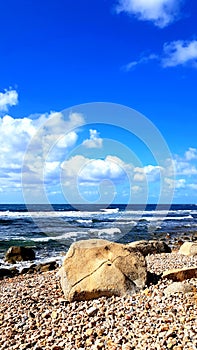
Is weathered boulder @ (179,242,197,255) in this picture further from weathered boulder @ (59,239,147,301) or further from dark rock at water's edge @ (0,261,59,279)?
weathered boulder @ (59,239,147,301)

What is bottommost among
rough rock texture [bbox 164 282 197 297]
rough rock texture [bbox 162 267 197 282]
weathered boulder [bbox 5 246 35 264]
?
weathered boulder [bbox 5 246 35 264]

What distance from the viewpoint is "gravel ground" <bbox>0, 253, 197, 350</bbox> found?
18.7 feet

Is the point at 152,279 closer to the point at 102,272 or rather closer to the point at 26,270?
the point at 102,272

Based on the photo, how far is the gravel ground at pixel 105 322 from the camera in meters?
5.69

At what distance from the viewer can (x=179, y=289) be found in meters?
7.21

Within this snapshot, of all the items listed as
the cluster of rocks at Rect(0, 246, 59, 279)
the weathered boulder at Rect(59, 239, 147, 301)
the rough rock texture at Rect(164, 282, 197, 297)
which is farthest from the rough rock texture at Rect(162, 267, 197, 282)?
the cluster of rocks at Rect(0, 246, 59, 279)

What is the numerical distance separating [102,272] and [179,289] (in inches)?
63.0

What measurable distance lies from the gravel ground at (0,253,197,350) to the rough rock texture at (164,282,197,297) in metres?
0.12

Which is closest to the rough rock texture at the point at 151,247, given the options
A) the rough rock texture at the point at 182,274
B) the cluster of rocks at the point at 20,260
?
the cluster of rocks at the point at 20,260

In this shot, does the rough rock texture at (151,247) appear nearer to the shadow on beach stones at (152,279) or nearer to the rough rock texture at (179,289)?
the shadow on beach stones at (152,279)

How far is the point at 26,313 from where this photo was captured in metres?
7.51

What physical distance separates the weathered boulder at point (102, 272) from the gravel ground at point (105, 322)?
7.8 inches

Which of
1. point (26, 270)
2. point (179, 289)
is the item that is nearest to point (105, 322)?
point (179, 289)

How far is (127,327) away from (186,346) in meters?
1.19
